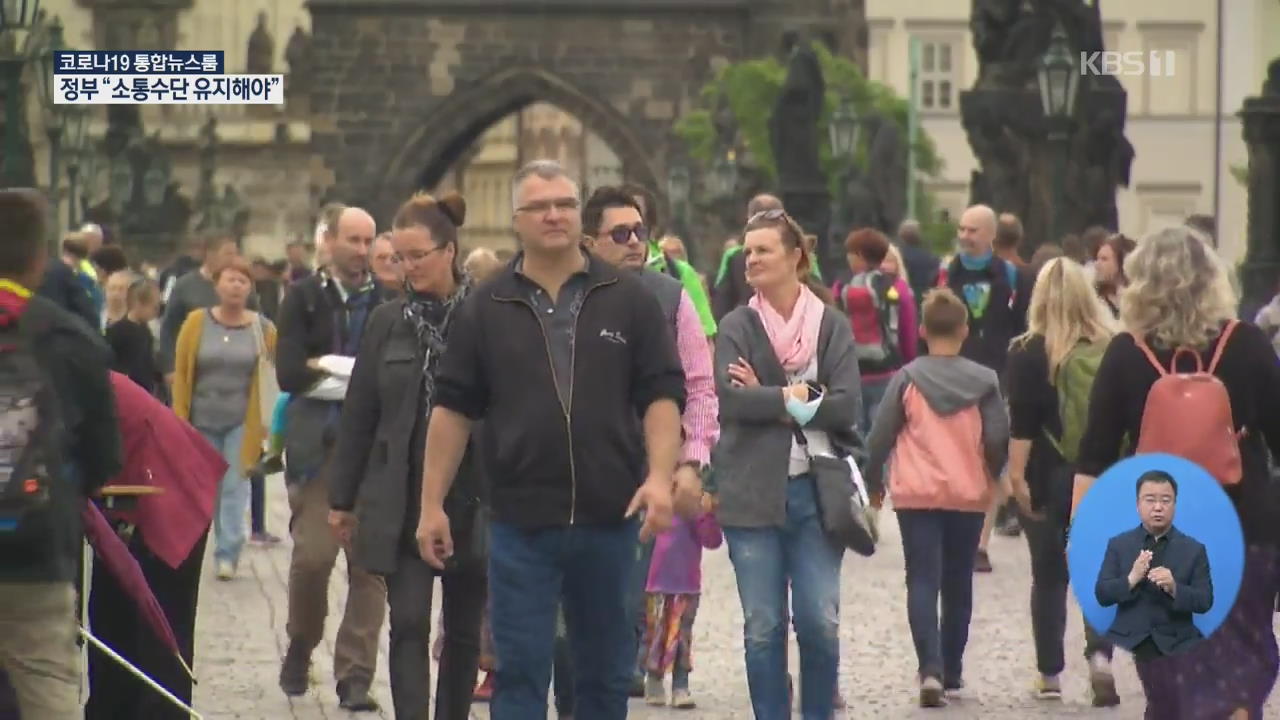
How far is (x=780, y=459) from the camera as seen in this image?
9.90 metres

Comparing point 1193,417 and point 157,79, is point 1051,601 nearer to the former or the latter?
point 1193,417

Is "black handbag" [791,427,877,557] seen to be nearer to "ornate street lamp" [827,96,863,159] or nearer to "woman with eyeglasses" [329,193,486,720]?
"woman with eyeglasses" [329,193,486,720]

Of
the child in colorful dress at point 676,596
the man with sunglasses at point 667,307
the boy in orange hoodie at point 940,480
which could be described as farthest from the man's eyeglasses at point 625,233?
the boy in orange hoodie at point 940,480

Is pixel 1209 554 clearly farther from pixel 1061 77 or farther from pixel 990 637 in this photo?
pixel 1061 77

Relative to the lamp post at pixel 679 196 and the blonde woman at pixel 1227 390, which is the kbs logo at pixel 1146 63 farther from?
the blonde woman at pixel 1227 390

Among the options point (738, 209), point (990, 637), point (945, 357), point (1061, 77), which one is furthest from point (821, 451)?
point (738, 209)

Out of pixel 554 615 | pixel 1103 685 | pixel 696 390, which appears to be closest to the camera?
pixel 554 615

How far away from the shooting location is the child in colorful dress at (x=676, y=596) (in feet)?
38.5

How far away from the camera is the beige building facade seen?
2434 inches

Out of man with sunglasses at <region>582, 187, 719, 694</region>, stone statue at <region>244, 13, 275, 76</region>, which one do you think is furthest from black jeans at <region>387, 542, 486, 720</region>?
stone statue at <region>244, 13, 275, 76</region>

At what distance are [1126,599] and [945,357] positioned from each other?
12.0 ft

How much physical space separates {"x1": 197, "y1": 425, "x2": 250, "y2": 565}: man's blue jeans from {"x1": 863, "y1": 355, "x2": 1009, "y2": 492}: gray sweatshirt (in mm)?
5203

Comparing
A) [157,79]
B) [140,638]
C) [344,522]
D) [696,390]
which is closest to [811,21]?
[157,79]

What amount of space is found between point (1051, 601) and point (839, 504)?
2.21 meters
